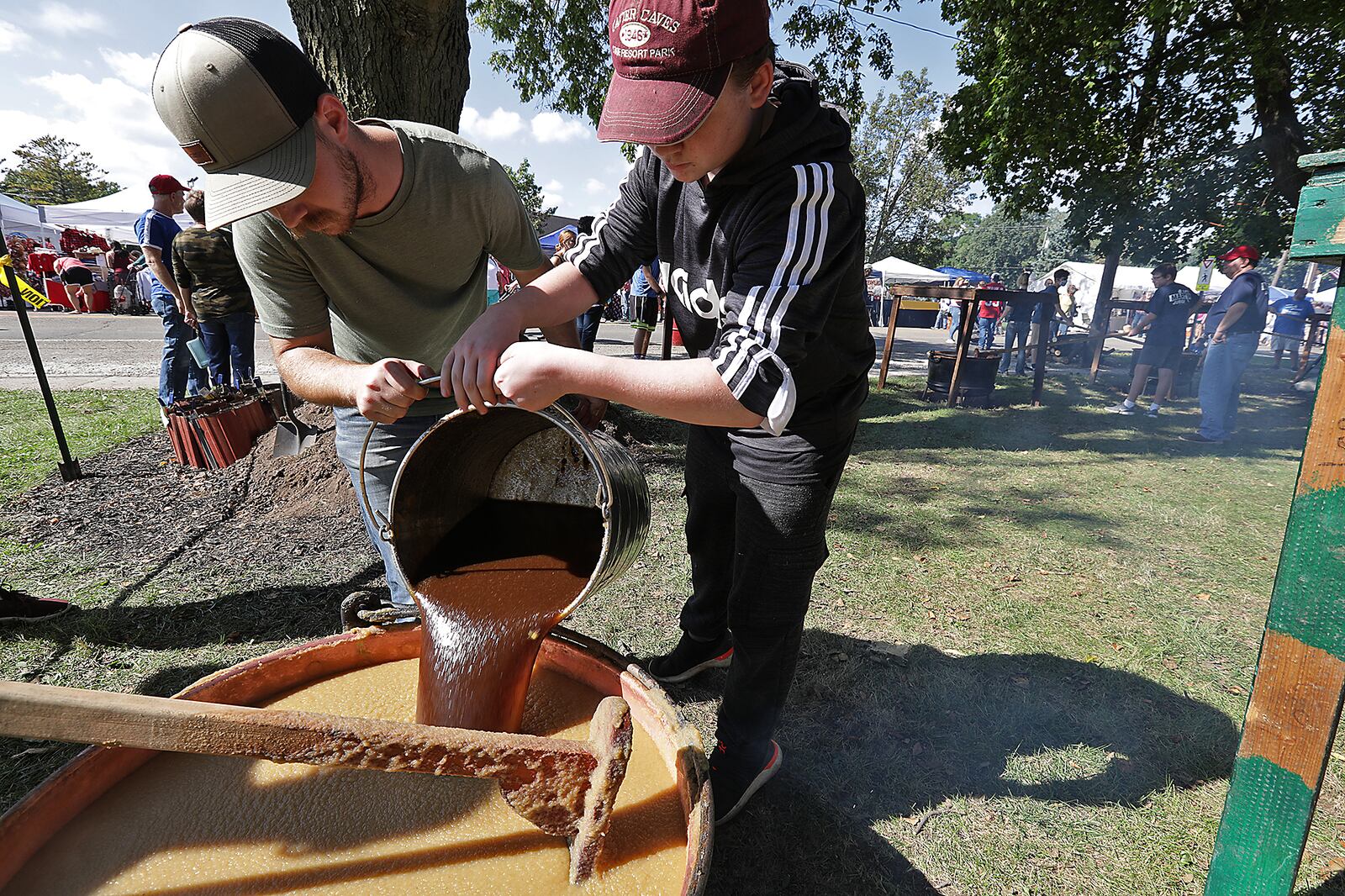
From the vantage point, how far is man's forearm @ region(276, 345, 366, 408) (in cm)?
172

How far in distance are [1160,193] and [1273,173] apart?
113 inches

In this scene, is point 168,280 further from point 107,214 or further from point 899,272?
point 899,272

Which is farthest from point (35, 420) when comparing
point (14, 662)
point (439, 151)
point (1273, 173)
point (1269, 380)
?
point (1269, 380)

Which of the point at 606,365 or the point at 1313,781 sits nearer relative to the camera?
the point at 606,365

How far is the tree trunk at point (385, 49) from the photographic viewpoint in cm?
407

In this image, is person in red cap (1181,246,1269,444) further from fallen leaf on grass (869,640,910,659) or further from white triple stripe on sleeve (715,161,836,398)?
white triple stripe on sleeve (715,161,836,398)

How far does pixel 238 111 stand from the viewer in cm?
155

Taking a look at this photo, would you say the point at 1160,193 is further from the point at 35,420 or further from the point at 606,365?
the point at 35,420

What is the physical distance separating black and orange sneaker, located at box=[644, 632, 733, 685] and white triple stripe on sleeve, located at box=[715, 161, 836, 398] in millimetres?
1734

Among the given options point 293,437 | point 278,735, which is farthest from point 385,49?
point 278,735

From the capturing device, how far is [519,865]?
4.38 feet

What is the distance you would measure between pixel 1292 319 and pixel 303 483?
21.5 meters

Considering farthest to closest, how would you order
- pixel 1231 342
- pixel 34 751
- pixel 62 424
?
1. pixel 1231 342
2. pixel 62 424
3. pixel 34 751

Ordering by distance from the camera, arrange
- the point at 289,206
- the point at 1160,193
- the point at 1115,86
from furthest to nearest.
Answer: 1. the point at 1160,193
2. the point at 1115,86
3. the point at 289,206
